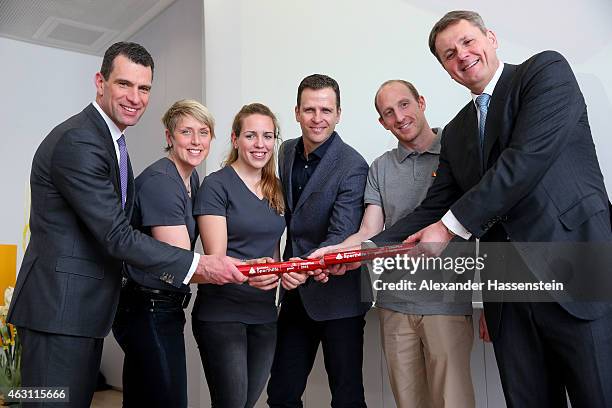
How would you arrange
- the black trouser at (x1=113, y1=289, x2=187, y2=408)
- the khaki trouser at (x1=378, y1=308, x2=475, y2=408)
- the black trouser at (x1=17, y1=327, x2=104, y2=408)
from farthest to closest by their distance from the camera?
the khaki trouser at (x1=378, y1=308, x2=475, y2=408) < the black trouser at (x1=113, y1=289, x2=187, y2=408) < the black trouser at (x1=17, y1=327, x2=104, y2=408)

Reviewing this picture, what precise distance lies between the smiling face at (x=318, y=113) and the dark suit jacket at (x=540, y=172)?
79 centimetres

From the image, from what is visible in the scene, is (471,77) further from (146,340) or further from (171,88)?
(171,88)

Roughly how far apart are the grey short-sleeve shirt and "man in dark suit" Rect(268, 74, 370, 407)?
6cm

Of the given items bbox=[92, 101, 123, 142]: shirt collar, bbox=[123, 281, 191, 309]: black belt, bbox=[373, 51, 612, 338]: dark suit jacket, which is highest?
bbox=[92, 101, 123, 142]: shirt collar

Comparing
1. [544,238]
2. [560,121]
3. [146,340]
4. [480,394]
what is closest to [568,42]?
[560,121]

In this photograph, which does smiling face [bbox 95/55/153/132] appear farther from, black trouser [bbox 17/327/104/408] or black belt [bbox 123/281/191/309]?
black trouser [bbox 17/327/104/408]

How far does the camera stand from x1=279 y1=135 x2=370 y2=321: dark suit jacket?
7.10 ft

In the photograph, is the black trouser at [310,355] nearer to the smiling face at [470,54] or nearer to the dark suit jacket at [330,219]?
the dark suit jacket at [330,219]

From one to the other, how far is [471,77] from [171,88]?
376 centimetres

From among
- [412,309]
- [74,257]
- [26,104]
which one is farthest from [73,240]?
[26,104]

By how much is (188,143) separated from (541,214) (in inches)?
52.8

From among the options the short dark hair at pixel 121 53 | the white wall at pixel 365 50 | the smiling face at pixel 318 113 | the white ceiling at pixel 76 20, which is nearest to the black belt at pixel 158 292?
the short dark hair at pixel 121 53

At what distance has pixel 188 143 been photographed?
220cm

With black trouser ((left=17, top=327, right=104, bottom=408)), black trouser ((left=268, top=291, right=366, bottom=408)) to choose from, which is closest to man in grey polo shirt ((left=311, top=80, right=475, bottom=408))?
black trouser ((left=268, top=291, right=366, bottom=408))
